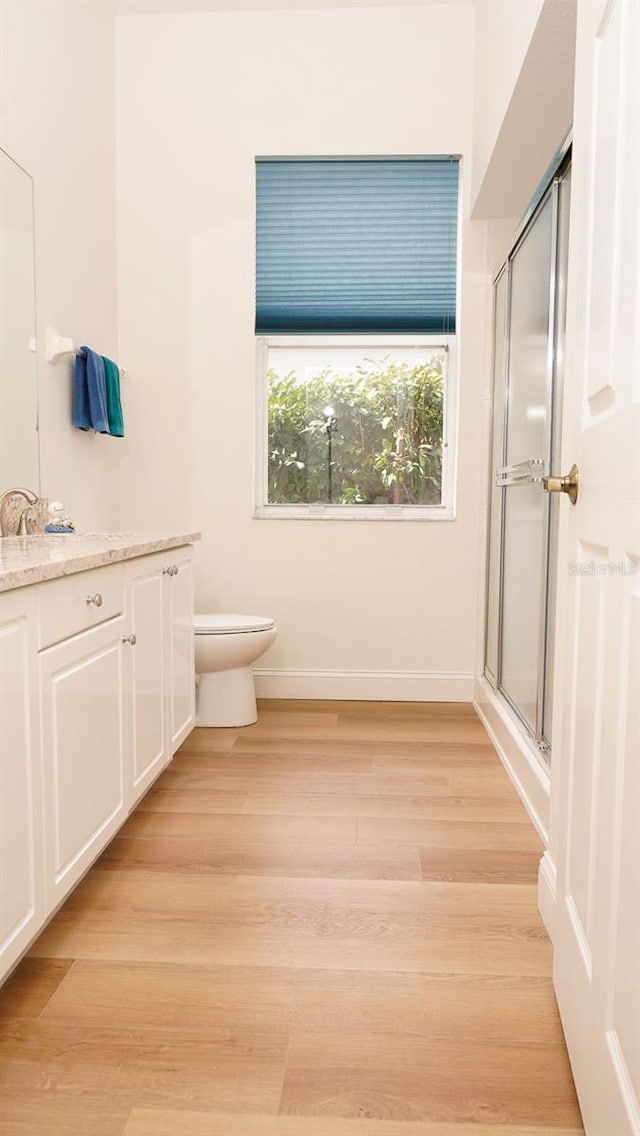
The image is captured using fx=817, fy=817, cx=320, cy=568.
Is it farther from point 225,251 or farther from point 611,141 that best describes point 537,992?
point 225,251

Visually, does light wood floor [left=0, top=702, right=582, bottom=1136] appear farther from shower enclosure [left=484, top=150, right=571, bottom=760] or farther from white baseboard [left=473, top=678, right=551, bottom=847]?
shower enclosure [left=484, top=150, right=571, bottom=760]

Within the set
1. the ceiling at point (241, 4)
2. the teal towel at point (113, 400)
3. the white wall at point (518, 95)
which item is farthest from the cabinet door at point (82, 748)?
the ceiling at point (241, 4)

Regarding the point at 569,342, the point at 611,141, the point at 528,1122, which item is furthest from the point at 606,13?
the point at 528,1122

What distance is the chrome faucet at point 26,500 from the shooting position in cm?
247

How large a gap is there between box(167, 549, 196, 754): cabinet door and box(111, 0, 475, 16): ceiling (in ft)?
8.06

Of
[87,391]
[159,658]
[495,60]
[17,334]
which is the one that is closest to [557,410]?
[159,658]

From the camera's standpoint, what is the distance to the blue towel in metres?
3.11

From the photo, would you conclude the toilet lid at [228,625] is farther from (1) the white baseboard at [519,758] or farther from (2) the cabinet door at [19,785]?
(2) the cabinet door at [19,785]

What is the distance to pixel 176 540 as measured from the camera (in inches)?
102

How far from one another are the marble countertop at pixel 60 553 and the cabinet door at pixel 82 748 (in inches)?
6.2

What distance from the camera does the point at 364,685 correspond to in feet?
12.3

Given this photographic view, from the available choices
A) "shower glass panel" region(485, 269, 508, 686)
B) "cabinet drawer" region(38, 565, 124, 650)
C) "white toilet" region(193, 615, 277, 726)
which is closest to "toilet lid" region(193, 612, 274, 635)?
"white toilet" region(193, 615, 277, 726)

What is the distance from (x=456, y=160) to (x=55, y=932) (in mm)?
3353

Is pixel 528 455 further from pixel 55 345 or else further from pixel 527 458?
pixel 55 345
